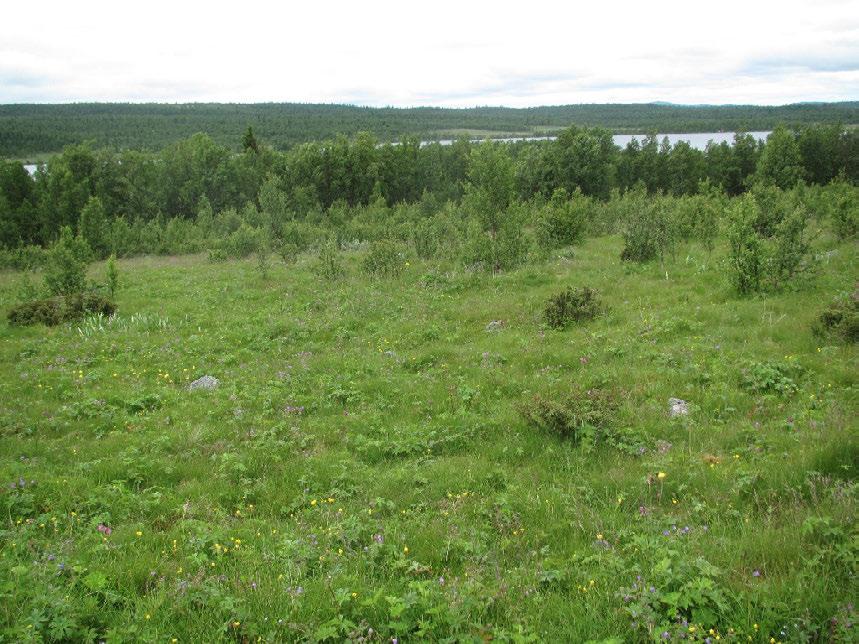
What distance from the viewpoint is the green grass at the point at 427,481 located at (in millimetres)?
3957

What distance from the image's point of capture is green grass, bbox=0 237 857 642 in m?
3.96

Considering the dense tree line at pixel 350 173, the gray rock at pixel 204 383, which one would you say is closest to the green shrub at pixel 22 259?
the dense tree line at pixel 350 173

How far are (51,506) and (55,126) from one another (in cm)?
14720

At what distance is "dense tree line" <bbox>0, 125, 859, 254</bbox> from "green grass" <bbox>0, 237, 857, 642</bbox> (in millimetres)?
42844

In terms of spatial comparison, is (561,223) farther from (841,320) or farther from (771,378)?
(771,378)

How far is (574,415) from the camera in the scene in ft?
24.5

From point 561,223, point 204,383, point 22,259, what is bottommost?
point 22,259

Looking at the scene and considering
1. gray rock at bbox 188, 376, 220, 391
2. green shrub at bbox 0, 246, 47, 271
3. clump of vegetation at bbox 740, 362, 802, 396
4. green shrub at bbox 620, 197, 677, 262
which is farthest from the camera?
green shrub at bbox 0, 246, 47, 271

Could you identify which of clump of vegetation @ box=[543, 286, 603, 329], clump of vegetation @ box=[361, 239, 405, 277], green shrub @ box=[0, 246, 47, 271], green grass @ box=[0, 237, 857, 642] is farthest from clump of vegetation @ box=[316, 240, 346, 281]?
green shrub @ box=[0, 246, 47, 271]

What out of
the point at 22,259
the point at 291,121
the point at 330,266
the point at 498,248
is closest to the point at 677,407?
the point at 498,248

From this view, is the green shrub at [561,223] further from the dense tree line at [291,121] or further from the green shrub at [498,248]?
the dense tree line at [291,121]

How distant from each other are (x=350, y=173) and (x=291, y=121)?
94.7 metres

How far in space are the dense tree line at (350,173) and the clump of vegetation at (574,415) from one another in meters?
46.7

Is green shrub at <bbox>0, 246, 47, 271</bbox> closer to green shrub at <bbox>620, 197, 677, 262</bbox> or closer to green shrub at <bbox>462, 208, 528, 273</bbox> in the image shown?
green shrub at <bbox>462, 208, 528, 273</bbox>
